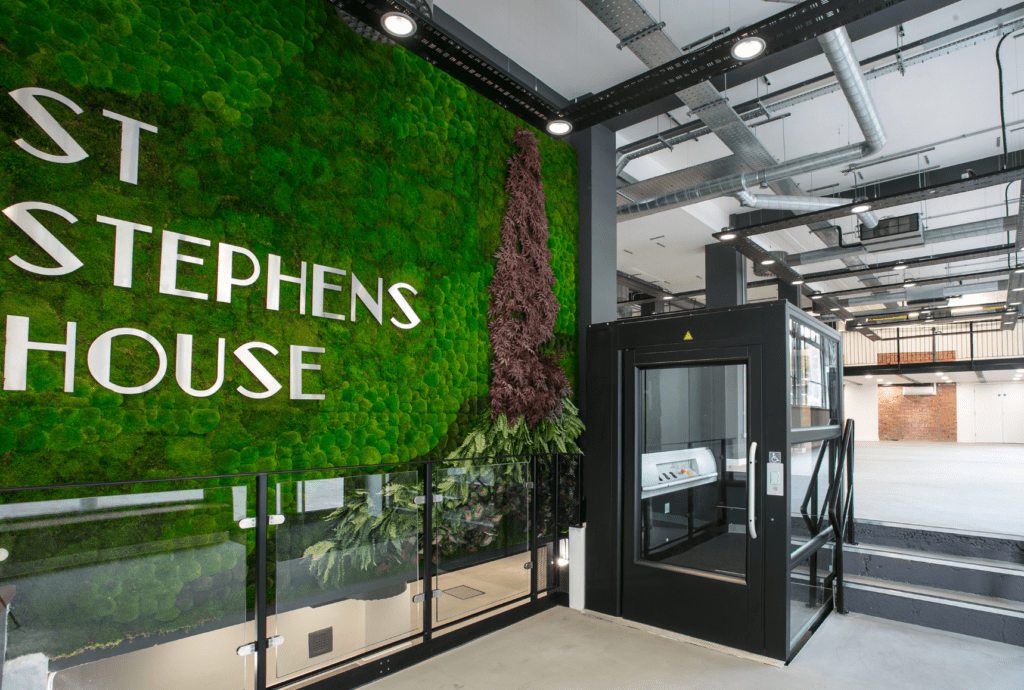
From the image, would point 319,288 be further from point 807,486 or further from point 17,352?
point 807,486

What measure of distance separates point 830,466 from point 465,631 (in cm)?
303

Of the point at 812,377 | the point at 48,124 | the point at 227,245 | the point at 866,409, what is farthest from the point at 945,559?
the point at 866,409

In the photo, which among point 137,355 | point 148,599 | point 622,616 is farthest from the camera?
point 622,616

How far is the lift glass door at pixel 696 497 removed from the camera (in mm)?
3635

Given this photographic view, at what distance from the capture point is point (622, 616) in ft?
13.4

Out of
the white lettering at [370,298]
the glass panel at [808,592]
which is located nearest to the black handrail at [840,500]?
the glass panel at [808,592]

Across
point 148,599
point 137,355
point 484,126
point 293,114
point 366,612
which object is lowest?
point 366,612

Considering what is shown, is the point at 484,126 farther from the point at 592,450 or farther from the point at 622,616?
the point at 622,616

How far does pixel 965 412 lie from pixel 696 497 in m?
24.9

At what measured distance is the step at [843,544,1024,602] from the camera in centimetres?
420

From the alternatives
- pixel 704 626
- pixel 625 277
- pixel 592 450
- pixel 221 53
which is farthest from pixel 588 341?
pixel 625 277

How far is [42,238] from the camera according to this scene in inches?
90.3

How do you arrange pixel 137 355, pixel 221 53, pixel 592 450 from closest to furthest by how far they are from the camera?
pixel 137 355 → pixel 221 53 → pixel 592 450

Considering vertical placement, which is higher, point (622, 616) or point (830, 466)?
point (830, 466)
